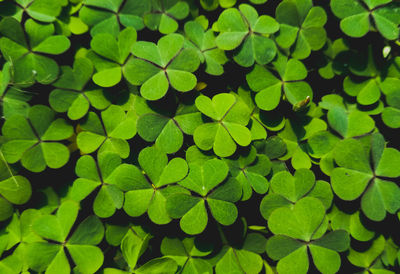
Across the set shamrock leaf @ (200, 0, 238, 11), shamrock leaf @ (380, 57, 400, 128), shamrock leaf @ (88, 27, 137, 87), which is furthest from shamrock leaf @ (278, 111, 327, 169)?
shamrock leaf @ (88, 27, 137, 87)

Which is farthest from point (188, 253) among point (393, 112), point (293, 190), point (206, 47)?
point (393, 112)

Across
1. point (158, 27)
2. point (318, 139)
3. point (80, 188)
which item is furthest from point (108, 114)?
point (318, 139)

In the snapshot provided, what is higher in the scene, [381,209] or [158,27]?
[158,27]

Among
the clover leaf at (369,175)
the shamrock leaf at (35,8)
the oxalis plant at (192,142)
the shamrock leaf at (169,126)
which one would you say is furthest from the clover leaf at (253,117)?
the shamrock leaf at (35,8)

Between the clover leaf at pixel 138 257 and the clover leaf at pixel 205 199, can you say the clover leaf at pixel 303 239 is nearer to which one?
the clover leaf at pixel 205 199

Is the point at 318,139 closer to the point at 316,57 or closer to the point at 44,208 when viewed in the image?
the point at 316,57

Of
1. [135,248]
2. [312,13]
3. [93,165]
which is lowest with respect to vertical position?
[135,248]

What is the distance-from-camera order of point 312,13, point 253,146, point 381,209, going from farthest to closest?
1. point 312,13
2. point 253,146
3. point 381,209
